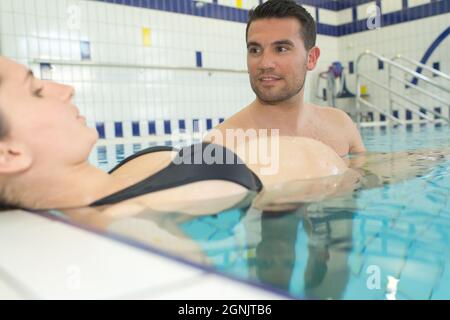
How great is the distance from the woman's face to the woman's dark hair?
175cm

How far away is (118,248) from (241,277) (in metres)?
0.27

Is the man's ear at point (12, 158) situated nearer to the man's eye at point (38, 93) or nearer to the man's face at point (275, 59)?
the man's eye at point (38, 93)

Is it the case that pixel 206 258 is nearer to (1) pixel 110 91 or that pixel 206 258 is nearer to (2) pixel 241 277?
(2) pixel 241 277

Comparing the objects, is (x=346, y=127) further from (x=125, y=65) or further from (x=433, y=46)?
(x=433, y=46)

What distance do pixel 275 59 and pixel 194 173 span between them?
5.12 feet

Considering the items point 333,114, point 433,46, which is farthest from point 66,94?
point 433,46

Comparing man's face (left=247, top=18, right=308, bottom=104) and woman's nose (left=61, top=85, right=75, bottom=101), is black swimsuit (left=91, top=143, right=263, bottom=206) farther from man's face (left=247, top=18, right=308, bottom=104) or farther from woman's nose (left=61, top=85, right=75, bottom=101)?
man's face (left=247, top=18, right=308, bottom=104)

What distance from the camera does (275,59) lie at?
8.90 ft

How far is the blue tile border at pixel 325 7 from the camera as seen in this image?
6.02 m

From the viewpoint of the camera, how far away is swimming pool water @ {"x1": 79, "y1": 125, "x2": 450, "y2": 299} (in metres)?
0.75

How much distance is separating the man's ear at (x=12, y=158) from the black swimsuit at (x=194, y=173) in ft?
0.80

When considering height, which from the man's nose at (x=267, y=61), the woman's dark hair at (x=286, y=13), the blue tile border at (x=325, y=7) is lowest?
the man's nose at (x=267, y=61)

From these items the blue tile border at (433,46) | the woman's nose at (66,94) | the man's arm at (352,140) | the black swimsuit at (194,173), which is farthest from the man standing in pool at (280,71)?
the blue tile border at (433,46)

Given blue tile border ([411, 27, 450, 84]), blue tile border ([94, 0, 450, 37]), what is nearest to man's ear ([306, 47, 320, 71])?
blue tile border ([94, 0, 450, 37])
